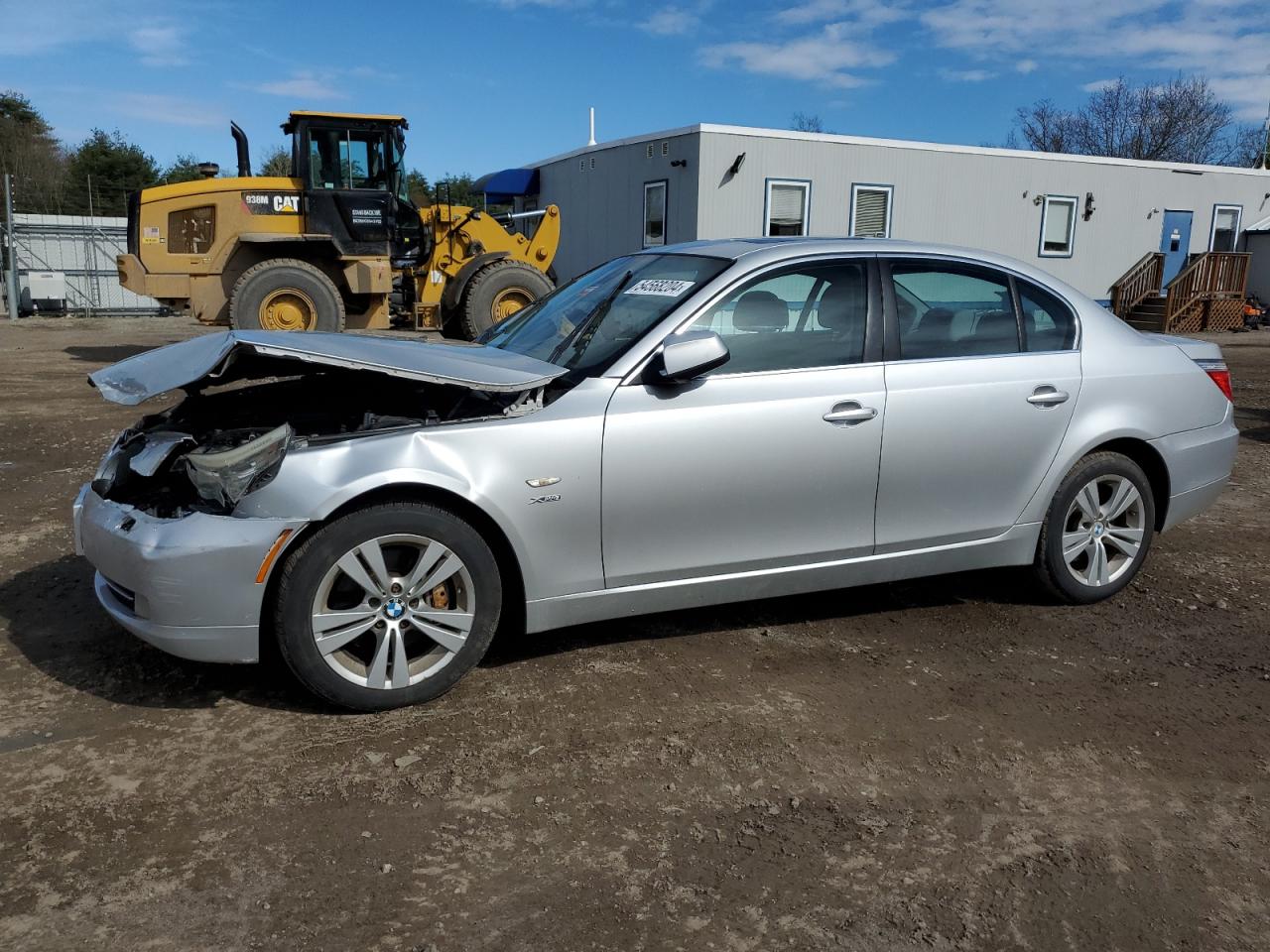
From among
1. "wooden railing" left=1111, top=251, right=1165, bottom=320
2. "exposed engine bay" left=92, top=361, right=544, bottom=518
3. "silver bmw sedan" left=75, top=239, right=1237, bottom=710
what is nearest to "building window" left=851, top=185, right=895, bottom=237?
"wooden railing" left=1111, top=251, right=1165, bottom=320

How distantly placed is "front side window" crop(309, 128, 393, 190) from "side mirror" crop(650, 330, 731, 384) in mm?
11870

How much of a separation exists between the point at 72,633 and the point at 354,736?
1706 mm

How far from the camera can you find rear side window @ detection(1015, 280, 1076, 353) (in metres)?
4.61

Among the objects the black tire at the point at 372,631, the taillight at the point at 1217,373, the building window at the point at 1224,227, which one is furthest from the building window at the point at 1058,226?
the black tire at the point at 372,631

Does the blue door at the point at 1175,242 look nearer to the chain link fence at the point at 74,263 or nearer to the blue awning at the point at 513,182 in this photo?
the blue awning at the point at 513,182

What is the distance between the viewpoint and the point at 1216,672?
4.16m

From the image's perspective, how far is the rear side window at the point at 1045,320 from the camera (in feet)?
15.1

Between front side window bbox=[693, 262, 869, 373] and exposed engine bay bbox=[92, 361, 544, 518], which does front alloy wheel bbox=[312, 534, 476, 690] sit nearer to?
exposed engine bay bbox=[92, 361, 544, 518]

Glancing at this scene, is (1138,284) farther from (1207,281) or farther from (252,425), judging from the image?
(252,425)

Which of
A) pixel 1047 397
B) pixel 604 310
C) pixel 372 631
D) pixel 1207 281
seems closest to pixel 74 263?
pixel 604 310

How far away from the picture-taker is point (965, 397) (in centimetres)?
433

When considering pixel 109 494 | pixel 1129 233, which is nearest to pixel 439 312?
pixel 109 494

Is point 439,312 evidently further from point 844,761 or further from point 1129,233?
point 1129,233

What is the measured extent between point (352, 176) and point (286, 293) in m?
2.05
